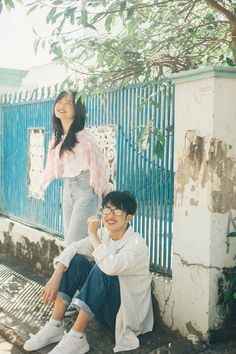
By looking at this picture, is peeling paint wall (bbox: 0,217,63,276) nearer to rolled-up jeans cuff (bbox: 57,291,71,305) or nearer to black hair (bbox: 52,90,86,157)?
black hair (bbox: 52,90,86,157)

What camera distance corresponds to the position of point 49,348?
349 centimetres

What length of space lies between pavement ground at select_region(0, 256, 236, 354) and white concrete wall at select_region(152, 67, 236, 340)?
0.14m

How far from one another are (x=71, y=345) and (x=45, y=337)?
306 millimetres

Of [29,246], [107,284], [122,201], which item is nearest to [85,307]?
[107,284]

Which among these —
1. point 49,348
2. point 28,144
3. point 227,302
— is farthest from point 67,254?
point 28,144

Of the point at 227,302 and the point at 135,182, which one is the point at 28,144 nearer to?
the point at 135,182

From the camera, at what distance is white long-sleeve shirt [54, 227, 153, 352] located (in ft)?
10.7

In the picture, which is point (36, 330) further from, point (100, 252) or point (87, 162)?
point (87, 162)

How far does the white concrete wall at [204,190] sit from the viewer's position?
3.28m

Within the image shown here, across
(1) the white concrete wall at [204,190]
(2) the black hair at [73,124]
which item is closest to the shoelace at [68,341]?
(1) the white concrete wall at [204,190]

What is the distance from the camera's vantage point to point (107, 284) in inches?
134

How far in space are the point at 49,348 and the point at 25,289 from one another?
5.12 ft

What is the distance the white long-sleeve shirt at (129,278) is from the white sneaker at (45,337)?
458 millimetres

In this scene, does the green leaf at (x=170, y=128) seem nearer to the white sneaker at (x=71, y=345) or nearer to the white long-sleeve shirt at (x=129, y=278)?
the white long-sleeve shirt at (x=129, y=278)
